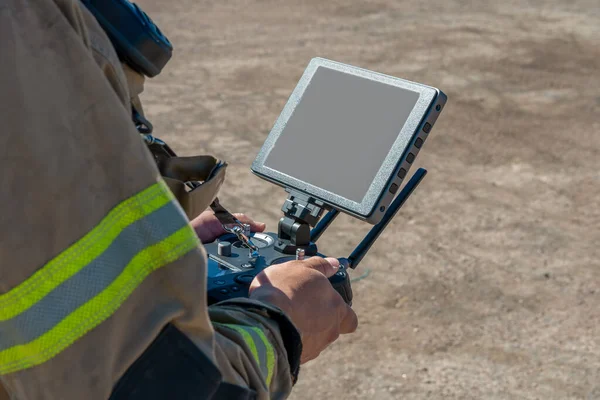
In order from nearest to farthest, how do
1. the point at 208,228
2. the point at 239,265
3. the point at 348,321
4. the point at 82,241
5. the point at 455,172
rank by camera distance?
the point at 82,241 → the point at 348,321 → the point at 239,265 → the point at 208,228 → the point at 455,172

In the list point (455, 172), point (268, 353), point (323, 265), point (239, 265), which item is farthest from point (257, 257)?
point (455, 172)

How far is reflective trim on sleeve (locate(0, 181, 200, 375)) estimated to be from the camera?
100 centimetres

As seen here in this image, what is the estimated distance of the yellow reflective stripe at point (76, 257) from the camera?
100 cm

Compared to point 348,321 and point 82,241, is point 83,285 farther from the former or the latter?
point 348,321

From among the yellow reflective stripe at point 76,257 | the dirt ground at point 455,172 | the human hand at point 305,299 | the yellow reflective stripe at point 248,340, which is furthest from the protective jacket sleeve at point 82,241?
the dirt ground at point 455,172

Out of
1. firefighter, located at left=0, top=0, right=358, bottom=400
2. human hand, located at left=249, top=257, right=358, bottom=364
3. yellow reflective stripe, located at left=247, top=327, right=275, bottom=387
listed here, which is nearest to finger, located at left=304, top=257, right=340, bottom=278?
human hand, located at left=249, top=257, right=358, bottom=364

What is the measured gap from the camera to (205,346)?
110cm

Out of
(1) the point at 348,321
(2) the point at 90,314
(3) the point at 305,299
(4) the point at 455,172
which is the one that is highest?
(2) the point at 90,314

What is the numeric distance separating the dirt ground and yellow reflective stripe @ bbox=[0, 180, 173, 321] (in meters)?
2.56

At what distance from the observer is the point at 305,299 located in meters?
1.42

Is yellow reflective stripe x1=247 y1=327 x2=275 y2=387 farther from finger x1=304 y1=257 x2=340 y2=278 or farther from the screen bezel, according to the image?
the screen bezel

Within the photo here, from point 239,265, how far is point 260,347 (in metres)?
0.42

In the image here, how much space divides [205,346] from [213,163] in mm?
521

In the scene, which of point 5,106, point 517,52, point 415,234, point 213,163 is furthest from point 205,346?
point 517,52
